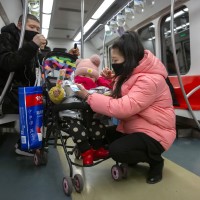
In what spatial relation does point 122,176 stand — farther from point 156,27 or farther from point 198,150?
point 156,27

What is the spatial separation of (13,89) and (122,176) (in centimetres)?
133

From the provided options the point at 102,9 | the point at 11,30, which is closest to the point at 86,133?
the point at 11,30

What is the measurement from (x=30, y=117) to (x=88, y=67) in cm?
65

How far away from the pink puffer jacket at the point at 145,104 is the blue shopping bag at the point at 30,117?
0.53 m

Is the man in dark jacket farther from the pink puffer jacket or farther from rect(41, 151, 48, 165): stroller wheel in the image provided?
the pink puffer jacket

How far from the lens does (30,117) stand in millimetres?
1835

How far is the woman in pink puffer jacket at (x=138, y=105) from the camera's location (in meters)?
1.58

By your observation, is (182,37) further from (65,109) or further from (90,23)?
(90,23)

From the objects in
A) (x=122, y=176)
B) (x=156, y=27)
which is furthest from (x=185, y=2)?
(x=122, y=176)

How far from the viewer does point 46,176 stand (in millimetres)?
1886

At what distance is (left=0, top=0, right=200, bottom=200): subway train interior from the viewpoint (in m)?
1.60

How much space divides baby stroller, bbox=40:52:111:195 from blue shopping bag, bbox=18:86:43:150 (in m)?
0.09

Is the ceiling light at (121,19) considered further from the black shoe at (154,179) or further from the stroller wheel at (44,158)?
the black shoe at (154,179)

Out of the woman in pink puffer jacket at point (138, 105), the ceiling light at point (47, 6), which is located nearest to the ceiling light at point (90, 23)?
the ceiling light at point (47, 6)
